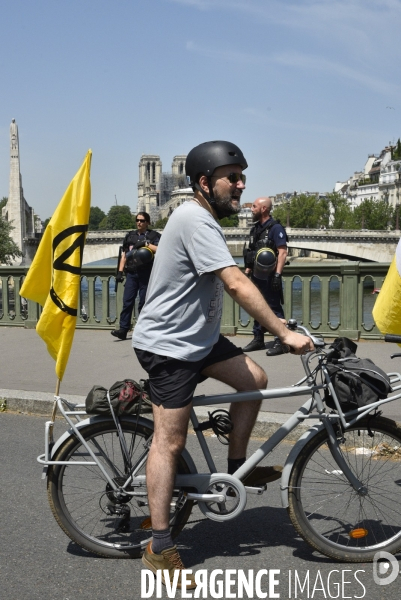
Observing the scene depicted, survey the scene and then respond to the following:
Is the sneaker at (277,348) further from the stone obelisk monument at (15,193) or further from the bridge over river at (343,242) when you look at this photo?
the stone obelisk monument at (15,193)

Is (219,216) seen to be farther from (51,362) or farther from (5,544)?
(51,362)

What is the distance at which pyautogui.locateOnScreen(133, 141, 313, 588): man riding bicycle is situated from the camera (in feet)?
10.6

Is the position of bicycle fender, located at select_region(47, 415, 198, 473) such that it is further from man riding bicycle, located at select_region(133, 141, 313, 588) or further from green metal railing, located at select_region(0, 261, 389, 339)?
green metal railing, located at select_region(0, 261, 389, 339)

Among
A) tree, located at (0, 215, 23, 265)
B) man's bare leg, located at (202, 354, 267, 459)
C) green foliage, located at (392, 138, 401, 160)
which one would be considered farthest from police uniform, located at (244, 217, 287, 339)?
green foliage, located at (392, 138, 401, 160)

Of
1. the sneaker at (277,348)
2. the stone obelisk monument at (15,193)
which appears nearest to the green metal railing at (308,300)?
the sneaker at (277,348)

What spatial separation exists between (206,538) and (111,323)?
24.8ft

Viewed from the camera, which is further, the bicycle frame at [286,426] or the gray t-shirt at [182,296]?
the bicycle frame at [286,426]

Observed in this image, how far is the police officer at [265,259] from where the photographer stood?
885 centimetres

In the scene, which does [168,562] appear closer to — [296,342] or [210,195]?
[296,342]

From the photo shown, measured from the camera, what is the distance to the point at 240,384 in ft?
11.3

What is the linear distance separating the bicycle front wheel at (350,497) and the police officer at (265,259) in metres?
5.07

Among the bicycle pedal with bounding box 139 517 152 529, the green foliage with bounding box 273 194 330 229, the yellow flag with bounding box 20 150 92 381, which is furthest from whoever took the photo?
the green foliage with bounding box 273 194 330 229

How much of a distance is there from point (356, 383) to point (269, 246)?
577cm

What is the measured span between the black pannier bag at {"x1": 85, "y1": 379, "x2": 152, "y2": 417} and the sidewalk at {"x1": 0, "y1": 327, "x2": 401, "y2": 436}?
2.44 m
